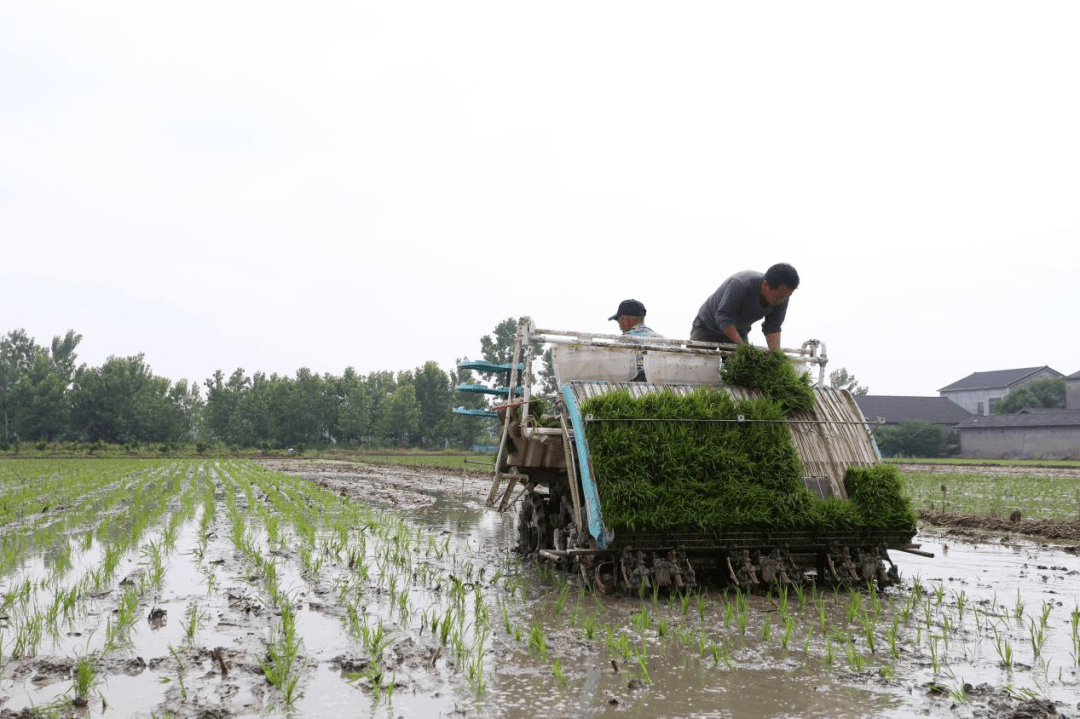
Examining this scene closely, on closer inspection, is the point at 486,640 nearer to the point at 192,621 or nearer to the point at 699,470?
the point at 192,621

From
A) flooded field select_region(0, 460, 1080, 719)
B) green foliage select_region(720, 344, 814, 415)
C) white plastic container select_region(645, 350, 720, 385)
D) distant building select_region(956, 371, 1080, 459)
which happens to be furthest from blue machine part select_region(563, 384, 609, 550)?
distant building select_region(956, 371, 1080, 459)

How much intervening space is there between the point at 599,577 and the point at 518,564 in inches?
58.0

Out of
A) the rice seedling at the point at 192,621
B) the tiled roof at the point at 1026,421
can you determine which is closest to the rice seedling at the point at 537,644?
the rice seedling at the point at 192,621

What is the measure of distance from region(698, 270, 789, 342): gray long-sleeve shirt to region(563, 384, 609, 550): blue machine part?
5.66 feet

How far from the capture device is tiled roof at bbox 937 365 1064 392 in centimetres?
6850

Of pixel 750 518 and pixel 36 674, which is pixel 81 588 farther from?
pixel 750 518

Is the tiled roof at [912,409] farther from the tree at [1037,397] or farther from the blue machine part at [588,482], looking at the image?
the blue machine part at [588,482]

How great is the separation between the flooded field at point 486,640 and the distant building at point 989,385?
230 ft

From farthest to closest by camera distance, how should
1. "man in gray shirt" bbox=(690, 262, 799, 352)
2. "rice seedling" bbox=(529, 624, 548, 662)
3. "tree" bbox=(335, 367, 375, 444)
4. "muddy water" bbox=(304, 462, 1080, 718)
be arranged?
"tree" bbox=(335, 367, 375, 444) → "man in gray shirt" bbox=(690, 262, 799, 352) → "rice seedling" bbox=(529, 624, 548, 662) → "muddy water" bbox=(304, 462, 1080, 718)

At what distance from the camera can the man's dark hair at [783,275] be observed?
6.20 metres

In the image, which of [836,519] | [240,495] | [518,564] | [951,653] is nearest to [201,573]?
A: [518,564]

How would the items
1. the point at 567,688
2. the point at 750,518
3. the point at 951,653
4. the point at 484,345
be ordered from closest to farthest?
the point at 567,688
the point at 951,653
the point at 750,518
the point at 484,345

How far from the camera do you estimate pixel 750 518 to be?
5.27m

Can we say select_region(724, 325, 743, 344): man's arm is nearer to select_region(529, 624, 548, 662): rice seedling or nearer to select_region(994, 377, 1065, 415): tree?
select_region(529, 624, 548, 662): rice seedling
